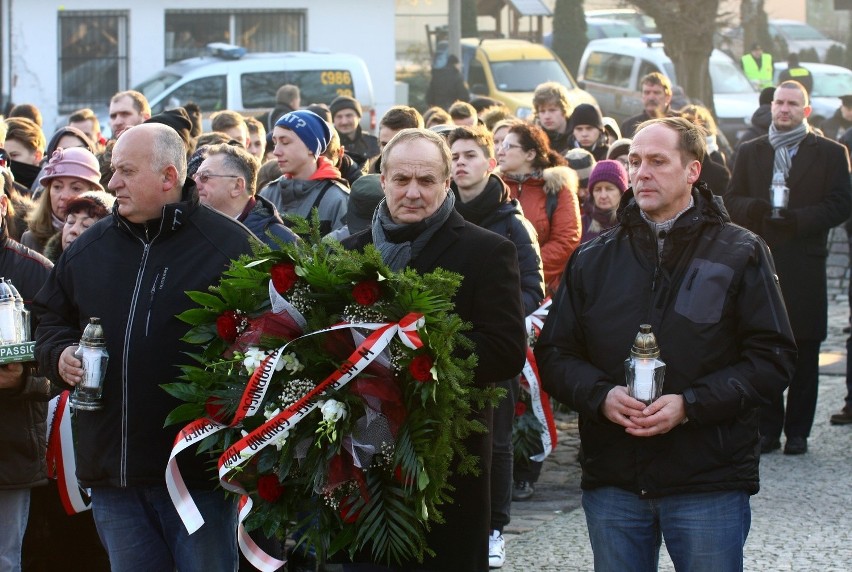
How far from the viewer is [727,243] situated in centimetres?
474

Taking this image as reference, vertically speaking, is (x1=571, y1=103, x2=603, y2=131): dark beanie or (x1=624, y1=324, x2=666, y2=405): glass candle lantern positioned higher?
(x1=571, y1=103, x2=603, y2=131): dark beanie

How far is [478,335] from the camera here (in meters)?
4.88

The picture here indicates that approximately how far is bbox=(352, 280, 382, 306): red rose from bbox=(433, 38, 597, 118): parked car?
2150 centimetres

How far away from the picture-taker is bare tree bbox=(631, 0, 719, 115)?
82.6ft

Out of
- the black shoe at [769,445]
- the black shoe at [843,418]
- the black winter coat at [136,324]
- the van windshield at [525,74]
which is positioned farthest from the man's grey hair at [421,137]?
the van windshield at [525,74]

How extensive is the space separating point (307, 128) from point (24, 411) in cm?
301

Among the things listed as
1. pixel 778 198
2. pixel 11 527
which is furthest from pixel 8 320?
pixel 778 198

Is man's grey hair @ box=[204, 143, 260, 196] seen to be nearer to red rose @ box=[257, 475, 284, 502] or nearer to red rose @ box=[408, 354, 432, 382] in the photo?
red rose @ box=[257, 475, 284, 502]

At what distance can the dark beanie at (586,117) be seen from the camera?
470 inches

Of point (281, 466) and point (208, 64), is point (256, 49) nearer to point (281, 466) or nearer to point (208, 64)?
point (208, 64)

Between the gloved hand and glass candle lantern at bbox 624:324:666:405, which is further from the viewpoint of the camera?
the gloved hand

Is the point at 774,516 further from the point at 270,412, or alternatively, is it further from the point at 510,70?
the point at 510,70

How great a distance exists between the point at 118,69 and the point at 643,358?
25.9 m

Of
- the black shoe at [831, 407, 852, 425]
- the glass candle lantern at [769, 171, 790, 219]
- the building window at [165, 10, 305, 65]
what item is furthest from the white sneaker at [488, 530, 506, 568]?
the building window at [165, 10, 305, 65]
